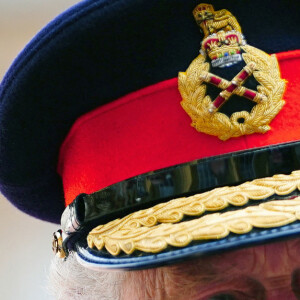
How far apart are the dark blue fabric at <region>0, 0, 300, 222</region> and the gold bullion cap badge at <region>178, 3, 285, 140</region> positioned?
0.02 m

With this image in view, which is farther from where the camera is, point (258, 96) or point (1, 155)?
point (1, 155)

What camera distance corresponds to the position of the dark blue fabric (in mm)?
912

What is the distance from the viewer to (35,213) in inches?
53.5

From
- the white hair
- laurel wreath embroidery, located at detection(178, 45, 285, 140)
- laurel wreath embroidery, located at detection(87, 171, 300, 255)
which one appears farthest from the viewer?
the white hair

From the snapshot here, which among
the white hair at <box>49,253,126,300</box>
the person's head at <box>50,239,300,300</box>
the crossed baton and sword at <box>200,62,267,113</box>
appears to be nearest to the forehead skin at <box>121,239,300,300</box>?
the person's head at <box>50,239,300,300</box>

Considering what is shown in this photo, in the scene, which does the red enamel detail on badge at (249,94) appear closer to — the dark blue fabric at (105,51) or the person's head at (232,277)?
the dark blue fabric at (105,51)

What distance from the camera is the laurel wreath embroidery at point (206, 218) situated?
783 millimetres

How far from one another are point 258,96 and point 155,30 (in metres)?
0.19

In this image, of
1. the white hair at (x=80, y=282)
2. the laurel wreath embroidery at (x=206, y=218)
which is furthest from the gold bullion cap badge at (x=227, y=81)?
the white hair at (x=80, y=282)

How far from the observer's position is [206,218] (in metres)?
0.81

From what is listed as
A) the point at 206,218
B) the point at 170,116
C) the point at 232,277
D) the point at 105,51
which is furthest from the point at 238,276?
the point at 105,51

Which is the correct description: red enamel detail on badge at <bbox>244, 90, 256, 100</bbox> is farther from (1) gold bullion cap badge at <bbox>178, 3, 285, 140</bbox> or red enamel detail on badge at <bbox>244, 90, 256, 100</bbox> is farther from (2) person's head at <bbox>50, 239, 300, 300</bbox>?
(2) person's head at <bbox>50, 239, 300, 300</bbox>

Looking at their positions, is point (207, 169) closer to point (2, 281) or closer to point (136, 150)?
point (136, 150)

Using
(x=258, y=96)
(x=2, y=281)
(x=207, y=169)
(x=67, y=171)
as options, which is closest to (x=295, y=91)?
(x=258, y=96)
